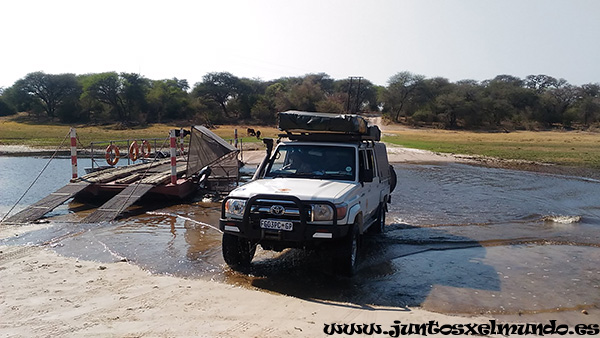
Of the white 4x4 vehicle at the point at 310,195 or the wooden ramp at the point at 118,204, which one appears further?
the wooden ramp at the point at 118,204

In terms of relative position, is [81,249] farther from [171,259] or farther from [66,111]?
[66,111]

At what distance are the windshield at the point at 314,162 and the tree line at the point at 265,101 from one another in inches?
1624

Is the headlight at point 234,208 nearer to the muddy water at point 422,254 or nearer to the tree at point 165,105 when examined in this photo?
the muddy water at point 422,254

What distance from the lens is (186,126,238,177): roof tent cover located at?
44.2 feet

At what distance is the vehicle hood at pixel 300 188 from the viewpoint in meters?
6.54

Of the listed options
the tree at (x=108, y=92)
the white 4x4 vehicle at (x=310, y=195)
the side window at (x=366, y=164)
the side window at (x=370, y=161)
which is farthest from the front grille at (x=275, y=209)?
the tree at (x=108, y=92)

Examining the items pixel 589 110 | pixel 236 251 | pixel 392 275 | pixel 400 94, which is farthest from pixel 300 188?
pixel 589 110

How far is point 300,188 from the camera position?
22.6ft

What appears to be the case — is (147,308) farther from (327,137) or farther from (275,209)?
(327,137)

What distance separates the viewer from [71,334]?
4637 millimetres

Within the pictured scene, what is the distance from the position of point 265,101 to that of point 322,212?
55.4 metres

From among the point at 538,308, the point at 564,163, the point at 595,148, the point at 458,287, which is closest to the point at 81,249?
the point at 458,287

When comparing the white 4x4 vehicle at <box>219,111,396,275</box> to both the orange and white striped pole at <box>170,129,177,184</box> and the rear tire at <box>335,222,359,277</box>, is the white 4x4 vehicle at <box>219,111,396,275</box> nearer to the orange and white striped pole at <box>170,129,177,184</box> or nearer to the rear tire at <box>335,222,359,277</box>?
the rear tire at <box>335,222,359,277</box>

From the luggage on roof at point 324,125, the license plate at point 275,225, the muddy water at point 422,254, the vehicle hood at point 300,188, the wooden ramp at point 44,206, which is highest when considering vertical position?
the luggage on roof at point 324,125
